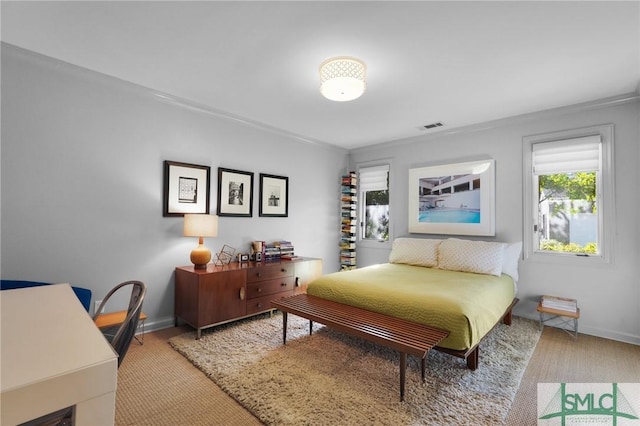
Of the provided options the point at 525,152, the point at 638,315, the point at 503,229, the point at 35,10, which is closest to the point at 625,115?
the point at 525,152

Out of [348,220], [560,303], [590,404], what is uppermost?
[348,220]

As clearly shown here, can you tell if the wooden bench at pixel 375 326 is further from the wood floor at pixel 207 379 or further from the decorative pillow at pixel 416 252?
the decorative pillow at pixel 416 252

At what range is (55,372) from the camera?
77cm

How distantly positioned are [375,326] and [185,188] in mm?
2445

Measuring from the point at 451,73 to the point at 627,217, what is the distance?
2.35m

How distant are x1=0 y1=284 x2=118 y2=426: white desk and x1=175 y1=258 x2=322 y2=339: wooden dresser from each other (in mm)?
1829

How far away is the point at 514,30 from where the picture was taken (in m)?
2.02

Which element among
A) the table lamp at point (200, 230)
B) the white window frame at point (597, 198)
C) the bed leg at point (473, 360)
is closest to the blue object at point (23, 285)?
the table lamp at point (200, 230)

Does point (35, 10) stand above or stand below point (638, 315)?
above

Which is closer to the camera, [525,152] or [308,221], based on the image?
[525,152]

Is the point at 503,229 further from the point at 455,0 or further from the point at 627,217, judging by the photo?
the point at 455,0

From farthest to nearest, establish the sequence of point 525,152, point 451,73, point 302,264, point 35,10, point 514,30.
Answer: point 302,264 < point 525,152 < point 451,73 < point 514,30 < point 35,10

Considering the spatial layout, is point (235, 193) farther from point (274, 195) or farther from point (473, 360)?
point (473, 360)

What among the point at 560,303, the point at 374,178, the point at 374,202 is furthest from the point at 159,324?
the point at 560,303
